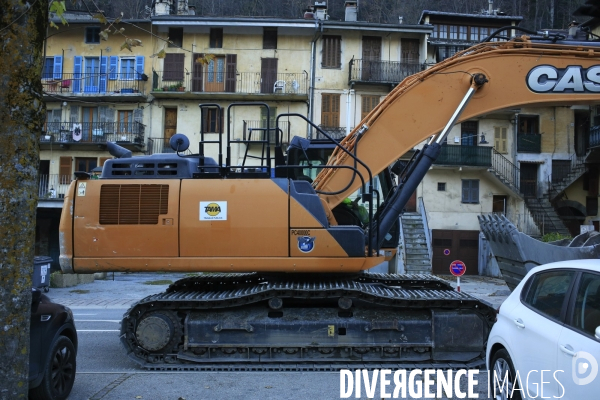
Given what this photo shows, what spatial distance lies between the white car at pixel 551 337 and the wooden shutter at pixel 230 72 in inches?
992

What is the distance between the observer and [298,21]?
2780cm

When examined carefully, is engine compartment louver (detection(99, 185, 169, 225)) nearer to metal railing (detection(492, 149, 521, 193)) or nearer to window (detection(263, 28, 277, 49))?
window (detection(263, 28, 277, 49))

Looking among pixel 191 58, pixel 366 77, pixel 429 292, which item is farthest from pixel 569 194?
pixel 429 292

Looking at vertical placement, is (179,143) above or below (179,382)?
above

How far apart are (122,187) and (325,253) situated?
2.94 m

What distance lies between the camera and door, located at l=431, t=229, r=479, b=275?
2830 cm

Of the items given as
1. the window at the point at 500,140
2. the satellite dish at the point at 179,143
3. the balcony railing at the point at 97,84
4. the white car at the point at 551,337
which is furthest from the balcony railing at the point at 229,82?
the white car at the point at 551,337

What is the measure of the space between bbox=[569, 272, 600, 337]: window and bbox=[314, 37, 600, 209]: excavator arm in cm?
359

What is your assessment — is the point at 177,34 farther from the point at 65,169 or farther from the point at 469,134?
the point at 469,134

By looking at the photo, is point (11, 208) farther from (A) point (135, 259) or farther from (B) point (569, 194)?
(B) point (569, 194)

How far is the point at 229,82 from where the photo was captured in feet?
93.9

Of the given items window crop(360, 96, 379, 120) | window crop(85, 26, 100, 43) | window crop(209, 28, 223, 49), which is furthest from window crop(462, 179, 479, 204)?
window crop(85, 26, 100, 43)

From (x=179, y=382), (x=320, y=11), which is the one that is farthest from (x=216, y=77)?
(x=179, y=382)

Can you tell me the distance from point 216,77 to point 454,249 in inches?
626
